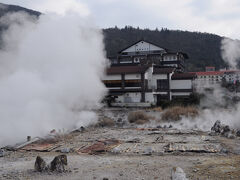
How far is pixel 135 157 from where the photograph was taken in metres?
9.92

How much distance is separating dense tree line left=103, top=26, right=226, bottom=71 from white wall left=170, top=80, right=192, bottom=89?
74.8ft

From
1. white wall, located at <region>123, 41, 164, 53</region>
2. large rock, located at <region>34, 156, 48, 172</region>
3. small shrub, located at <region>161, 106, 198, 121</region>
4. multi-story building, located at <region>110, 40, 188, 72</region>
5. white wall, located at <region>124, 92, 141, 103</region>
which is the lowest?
large rock, located at <region>34, 156, 48, 172</region>

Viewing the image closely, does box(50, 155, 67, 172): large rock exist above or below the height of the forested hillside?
below

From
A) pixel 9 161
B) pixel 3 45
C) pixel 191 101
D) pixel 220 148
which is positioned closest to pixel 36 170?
pixel 9 161

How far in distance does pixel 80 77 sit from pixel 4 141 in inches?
256

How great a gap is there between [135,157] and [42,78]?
7.32m

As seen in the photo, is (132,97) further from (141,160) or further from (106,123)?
(141,160)

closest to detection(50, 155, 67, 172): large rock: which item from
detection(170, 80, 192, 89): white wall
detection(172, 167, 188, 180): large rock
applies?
detection(172, 167, 188, 180): large rock

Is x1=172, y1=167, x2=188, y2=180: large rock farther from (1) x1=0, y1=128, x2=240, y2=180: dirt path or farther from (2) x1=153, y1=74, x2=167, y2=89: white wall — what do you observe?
(2) x1=153, y1=74, x2=167, y2=89: white wall

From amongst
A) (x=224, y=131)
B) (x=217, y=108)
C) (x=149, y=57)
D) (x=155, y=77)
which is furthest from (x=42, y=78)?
(x=149, y=57)

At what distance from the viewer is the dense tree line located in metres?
63.0

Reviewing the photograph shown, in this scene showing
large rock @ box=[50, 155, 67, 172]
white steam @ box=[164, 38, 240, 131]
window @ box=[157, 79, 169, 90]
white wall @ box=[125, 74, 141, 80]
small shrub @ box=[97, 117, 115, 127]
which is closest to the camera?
large rock @ box=[50, 155, 67, 172]

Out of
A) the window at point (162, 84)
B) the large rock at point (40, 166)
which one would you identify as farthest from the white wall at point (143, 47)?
the large rock at point (40, 166)

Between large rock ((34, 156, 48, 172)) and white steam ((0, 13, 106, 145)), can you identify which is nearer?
large rock ((34, 156, 48, 172))
